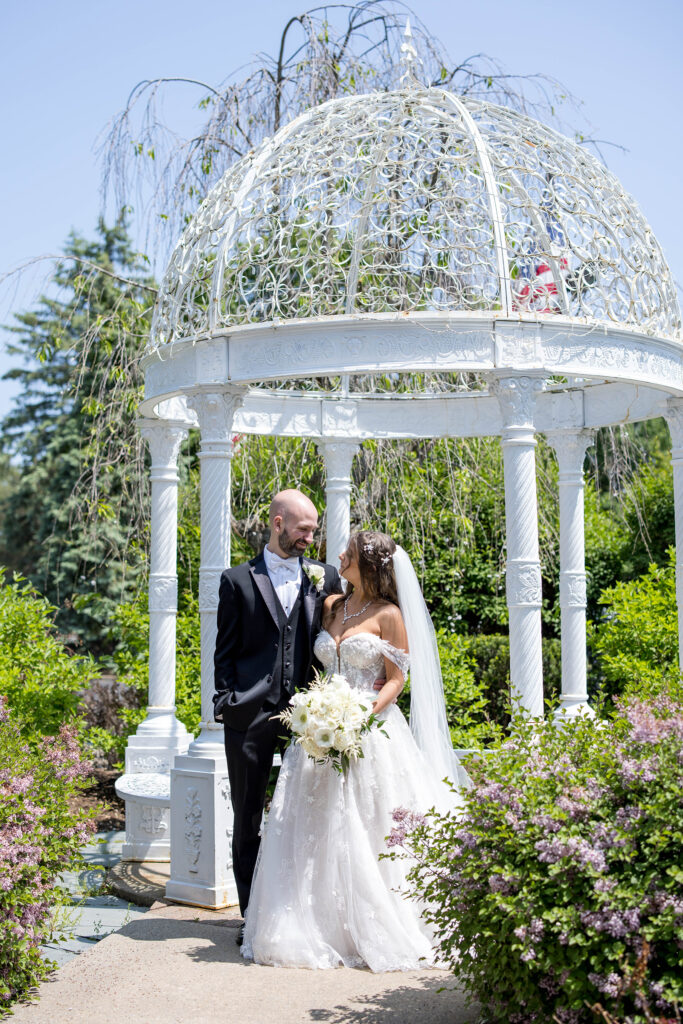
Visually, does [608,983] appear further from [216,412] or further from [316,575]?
[216,412]

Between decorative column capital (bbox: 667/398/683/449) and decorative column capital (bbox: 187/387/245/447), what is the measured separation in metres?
3.15

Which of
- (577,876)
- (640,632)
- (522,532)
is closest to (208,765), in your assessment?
(522,532)

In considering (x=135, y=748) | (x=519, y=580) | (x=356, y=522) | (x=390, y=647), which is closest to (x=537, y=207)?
(x=519, y=580)

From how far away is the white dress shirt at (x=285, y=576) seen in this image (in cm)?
558

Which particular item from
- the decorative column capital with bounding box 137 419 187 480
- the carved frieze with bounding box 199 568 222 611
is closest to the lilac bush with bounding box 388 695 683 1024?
the carved frieze with bounding box 199 568 222 611

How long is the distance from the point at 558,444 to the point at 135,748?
14.5 ft

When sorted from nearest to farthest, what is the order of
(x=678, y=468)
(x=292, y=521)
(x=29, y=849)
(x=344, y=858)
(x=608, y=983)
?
(x=608, y=983) < (x=29, y=849) < (x=344, y=858) < (x=292, y=521) < (x=678, y=468)

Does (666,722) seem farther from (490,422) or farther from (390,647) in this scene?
(490,422)

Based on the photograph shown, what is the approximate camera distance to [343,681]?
501 cm

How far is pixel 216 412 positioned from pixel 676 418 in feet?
11.0

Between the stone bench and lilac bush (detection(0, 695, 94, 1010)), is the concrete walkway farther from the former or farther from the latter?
the stone bench

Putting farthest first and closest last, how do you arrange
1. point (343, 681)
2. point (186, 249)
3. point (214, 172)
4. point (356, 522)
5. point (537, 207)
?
1. point (356, 522)
2. point (214, 172)
3. point (186, 249)
4. point (537, 207)
5. point (343, 681)

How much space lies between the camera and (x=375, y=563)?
5.30 m

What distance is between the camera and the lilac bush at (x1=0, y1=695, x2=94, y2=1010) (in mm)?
4727
